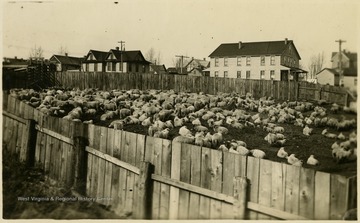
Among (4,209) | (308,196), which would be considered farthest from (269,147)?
(4,209)

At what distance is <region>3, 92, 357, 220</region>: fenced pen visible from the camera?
318cm

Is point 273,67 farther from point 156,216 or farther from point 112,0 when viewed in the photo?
point 156,216

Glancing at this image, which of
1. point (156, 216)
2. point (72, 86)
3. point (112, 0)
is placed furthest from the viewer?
point (72, 86)

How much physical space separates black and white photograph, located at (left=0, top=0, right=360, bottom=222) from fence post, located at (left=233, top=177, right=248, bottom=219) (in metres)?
0.01

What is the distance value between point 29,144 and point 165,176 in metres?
2.35

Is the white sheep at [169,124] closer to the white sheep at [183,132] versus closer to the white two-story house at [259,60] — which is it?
the white sheep at [183,132]

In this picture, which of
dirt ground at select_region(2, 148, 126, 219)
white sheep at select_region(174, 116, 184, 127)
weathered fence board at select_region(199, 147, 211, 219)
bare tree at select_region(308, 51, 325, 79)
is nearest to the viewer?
weathered fence board at select_region(199, 147, 211, 219)

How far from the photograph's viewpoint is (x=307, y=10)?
460cm

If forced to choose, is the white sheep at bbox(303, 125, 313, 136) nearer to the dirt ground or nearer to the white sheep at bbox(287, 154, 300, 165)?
the white sheep at bbox(287, 154, 300, 165)

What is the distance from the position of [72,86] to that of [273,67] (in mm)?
5393

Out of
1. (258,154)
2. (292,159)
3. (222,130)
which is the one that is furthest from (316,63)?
(222,130)

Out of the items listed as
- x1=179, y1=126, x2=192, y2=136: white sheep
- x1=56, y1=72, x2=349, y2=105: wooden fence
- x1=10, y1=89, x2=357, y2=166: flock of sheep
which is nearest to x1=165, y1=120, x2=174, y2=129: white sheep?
x1=10, y1=89, x2=357, y2=166: flock of sheep

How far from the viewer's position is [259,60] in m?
5.91

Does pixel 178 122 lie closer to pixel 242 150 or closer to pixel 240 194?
pixel 242 150
